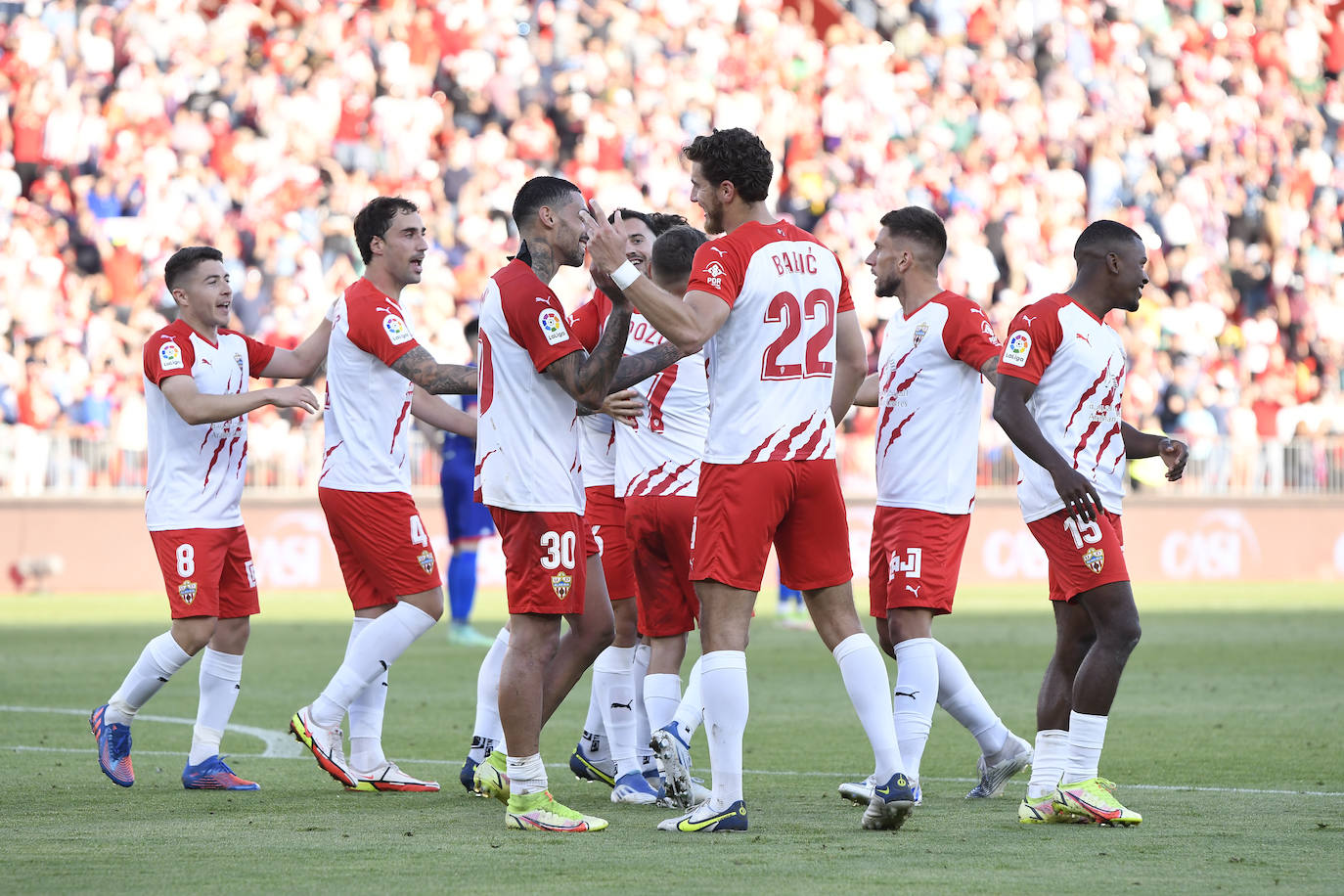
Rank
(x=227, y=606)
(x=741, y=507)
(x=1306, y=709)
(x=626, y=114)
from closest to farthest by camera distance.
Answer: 1. (x=741, y=507)
2. (x=227, y=606)
3. (x=1306, y=709)
4. (x=626, y=114)

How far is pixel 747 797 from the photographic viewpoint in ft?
25.2

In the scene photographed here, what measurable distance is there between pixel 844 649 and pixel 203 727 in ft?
10.3

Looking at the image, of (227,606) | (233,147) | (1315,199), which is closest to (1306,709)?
(227,606)

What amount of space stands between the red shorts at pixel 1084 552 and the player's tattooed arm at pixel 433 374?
239cm

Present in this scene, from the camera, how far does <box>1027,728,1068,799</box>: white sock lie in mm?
6980

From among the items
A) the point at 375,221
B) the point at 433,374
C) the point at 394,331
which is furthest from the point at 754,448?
the point at 375,221

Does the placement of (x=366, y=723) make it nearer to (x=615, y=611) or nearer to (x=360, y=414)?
(x=615, y=611)

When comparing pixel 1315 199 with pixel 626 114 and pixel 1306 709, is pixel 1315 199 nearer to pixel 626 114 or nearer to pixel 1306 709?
pixel 626 114

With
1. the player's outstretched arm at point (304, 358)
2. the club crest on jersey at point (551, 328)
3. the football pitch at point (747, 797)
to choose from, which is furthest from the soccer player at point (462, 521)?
the club crest on jersey at point (551, 328)

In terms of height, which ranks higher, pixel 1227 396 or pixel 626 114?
pixel 626 114

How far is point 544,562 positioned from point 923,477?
1.67 meters

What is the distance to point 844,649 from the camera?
6820 mm

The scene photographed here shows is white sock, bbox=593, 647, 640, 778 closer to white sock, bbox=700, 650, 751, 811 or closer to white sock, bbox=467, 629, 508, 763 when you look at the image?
white sock, bbox=467, 629, 508, 763

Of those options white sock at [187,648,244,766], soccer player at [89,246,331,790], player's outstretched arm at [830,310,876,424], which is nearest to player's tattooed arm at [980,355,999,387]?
player's outstretched arm at [830,310,876,424]
